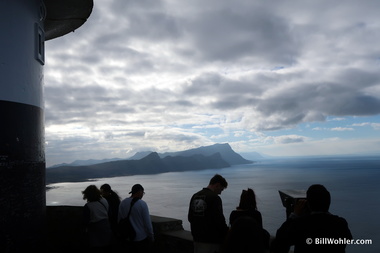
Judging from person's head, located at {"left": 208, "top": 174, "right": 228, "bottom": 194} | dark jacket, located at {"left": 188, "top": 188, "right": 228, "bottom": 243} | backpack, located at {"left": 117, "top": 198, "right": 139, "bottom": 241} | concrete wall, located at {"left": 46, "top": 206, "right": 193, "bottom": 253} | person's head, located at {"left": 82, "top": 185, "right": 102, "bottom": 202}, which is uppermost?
person's head, located at {"left": 208, "top": 174, "right": 228, "bottom": 194}

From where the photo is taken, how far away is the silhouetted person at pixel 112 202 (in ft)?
18.2

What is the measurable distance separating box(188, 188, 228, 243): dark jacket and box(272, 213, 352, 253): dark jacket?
126 centimetres

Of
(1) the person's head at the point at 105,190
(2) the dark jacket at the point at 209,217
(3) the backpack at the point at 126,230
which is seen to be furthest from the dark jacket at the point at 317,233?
(1) the person's head at the point at 105,190

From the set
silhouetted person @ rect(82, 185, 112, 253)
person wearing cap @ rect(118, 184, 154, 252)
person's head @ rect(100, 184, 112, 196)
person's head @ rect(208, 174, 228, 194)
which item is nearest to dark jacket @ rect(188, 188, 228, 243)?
person's head @ rect(208, 174, 228, 194)

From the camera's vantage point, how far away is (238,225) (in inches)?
96.8

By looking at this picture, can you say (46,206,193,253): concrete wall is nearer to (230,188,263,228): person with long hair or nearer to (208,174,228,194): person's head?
(208,174,228,194): person's head

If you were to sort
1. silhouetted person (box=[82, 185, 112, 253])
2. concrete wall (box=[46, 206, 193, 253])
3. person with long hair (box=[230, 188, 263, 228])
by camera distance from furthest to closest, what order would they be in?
1. concrete wall (box=[46, 206, 193, 253])
2. silhouetted person (box=[82, 185, 112, 253])
3. person with long hair (box=[230, 188, 263, 228])

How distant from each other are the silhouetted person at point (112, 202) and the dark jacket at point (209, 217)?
207 cm

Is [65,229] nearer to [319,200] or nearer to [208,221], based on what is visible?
[208,221]

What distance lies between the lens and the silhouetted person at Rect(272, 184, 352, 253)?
268 cm

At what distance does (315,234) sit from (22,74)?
4.59 meters

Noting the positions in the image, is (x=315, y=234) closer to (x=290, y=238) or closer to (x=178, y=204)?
(x=290, y=238)

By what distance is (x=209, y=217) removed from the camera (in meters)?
3.94

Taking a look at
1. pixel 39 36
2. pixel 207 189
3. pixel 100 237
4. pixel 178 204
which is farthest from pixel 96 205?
pixel 178 204
